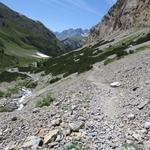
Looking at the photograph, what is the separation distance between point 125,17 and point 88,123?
302 feet

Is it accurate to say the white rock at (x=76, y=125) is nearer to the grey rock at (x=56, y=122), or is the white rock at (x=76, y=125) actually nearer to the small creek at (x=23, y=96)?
the grey rock at (x=56, y=122)

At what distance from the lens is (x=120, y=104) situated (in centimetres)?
2281

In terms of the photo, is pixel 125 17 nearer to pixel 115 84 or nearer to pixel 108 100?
pixel 115 84

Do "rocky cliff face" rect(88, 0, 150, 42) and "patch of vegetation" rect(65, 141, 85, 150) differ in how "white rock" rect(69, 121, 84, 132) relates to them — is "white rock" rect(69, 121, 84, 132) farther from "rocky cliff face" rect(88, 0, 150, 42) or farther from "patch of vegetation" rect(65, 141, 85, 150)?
Result: "rocky cliff face" rect(88, 0, 150, 42)

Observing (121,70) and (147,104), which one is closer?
(147,104)

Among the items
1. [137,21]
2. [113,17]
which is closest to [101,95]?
[137,21]

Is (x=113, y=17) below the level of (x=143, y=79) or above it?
above

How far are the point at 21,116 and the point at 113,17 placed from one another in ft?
356

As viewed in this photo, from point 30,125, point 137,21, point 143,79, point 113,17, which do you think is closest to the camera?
point 30,125

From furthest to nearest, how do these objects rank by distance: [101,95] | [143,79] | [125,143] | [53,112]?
1. [143,79]
2. [101,95]
3. [53,112]
4. [125,143]

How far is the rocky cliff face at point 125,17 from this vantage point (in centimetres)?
9736

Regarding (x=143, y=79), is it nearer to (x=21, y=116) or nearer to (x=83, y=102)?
(x=83, y=102)

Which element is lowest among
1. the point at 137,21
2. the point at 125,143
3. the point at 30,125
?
the point at 125,143

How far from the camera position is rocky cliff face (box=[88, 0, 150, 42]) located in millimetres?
97363
